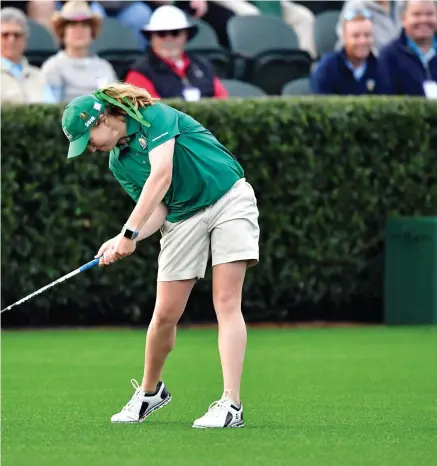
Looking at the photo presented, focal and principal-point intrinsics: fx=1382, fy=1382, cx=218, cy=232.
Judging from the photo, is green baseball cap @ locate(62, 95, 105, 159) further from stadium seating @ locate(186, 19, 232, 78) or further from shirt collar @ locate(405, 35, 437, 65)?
stadium seating @ locate(186, 19, 232, 78)

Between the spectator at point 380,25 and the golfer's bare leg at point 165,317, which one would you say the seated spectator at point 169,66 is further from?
the golfer's bare leg at point 165,317

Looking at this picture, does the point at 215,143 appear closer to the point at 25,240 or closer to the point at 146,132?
the point at 146,132

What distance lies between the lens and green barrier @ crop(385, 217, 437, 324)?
12.7 m

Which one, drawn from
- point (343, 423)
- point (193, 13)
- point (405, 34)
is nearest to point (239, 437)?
point (343, 423)

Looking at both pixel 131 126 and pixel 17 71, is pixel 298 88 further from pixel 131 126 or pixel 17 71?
pixel 131 126

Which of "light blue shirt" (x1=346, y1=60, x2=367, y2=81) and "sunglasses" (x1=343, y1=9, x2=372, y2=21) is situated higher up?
"sunglasses" (x1=343, y1=9, x2=372, y2=21)

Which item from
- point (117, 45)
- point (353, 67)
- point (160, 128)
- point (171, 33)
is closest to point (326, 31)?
point (353, 67)

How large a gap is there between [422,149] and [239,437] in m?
6.93

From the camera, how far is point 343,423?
6.75 m

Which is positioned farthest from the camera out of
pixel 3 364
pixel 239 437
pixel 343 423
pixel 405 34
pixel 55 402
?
pixel 405 34

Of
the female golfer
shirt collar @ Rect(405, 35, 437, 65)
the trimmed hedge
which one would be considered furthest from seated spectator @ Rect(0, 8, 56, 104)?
the female golfer

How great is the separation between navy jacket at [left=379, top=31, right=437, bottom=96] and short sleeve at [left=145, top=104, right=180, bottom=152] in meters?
7.21

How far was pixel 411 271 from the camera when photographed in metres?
12.7

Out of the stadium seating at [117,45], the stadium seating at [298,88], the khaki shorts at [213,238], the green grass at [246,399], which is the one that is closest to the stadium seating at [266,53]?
the stadium seating at [298,88]
